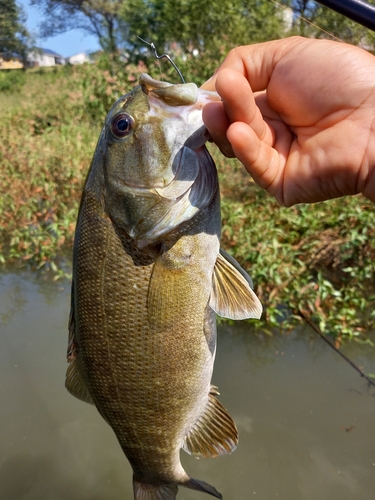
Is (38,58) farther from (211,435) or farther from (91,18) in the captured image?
(211,435)

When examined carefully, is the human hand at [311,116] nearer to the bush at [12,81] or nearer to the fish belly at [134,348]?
the fish belly at [134,348]

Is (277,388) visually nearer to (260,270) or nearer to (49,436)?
(260,270)

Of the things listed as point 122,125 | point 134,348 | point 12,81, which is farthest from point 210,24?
point 12,81

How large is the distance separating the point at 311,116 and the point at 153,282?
2.60ft

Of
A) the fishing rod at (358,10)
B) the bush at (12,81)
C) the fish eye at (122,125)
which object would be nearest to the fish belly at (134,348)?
the fish eye at (122,125)

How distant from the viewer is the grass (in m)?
3.35

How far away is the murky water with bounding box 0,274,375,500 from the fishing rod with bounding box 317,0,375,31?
7.97ft

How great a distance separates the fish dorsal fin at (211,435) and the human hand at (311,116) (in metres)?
0.93

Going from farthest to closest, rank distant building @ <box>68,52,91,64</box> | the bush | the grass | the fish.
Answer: the bush, distant building @ <box>68,52,91,64</box>, the grass, the fish

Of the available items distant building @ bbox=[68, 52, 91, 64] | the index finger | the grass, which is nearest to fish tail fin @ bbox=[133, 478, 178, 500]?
the index finger

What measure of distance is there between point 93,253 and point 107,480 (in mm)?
1961

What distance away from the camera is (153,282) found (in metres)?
1.28

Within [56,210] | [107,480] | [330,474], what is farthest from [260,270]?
[56,210]

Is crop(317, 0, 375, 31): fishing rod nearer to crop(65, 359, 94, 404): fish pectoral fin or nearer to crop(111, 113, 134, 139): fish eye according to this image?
crop(111, 113, 134, 139): fish eye
